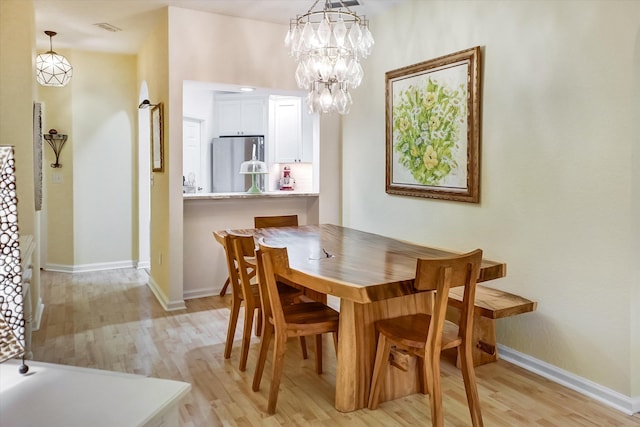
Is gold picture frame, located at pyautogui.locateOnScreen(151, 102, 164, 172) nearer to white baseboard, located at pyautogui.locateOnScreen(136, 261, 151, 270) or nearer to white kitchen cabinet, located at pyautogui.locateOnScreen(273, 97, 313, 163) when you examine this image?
white baseboard, located at pyautogui.locateOnScreen(136, 261, 151, 270)

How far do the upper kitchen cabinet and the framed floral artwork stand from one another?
3005mm

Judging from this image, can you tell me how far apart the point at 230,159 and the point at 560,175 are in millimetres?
5002

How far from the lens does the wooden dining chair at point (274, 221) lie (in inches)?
158

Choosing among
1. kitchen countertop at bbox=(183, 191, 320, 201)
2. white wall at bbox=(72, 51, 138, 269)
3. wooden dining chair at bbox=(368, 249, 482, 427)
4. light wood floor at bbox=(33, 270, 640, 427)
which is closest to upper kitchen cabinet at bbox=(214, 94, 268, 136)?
white wall at bbox=(72, 51, 138, 269)

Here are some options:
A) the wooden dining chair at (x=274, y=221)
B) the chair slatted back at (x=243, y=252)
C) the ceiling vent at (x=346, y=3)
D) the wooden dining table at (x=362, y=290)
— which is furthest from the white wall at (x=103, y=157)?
the wooden dining table at (x=362, y=290)

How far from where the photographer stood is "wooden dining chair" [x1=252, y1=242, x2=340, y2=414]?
2.39 metres

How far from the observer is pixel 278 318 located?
2453mm

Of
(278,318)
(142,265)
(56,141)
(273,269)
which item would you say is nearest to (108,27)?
(56,141)

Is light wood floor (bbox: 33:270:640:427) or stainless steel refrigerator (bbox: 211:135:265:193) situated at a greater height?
stainless steel refrigerator (bbox: 211:135:265:193)

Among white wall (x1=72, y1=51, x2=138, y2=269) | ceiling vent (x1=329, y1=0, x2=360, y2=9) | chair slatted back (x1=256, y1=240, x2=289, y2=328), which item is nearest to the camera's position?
chair slatted back (x1=256, y1=240, x2=289, y2=328)

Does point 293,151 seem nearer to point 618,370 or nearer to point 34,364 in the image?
point 618,370

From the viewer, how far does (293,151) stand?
6910 millimetres

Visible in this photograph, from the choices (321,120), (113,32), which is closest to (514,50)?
(321,120)

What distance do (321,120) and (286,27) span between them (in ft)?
3.19
